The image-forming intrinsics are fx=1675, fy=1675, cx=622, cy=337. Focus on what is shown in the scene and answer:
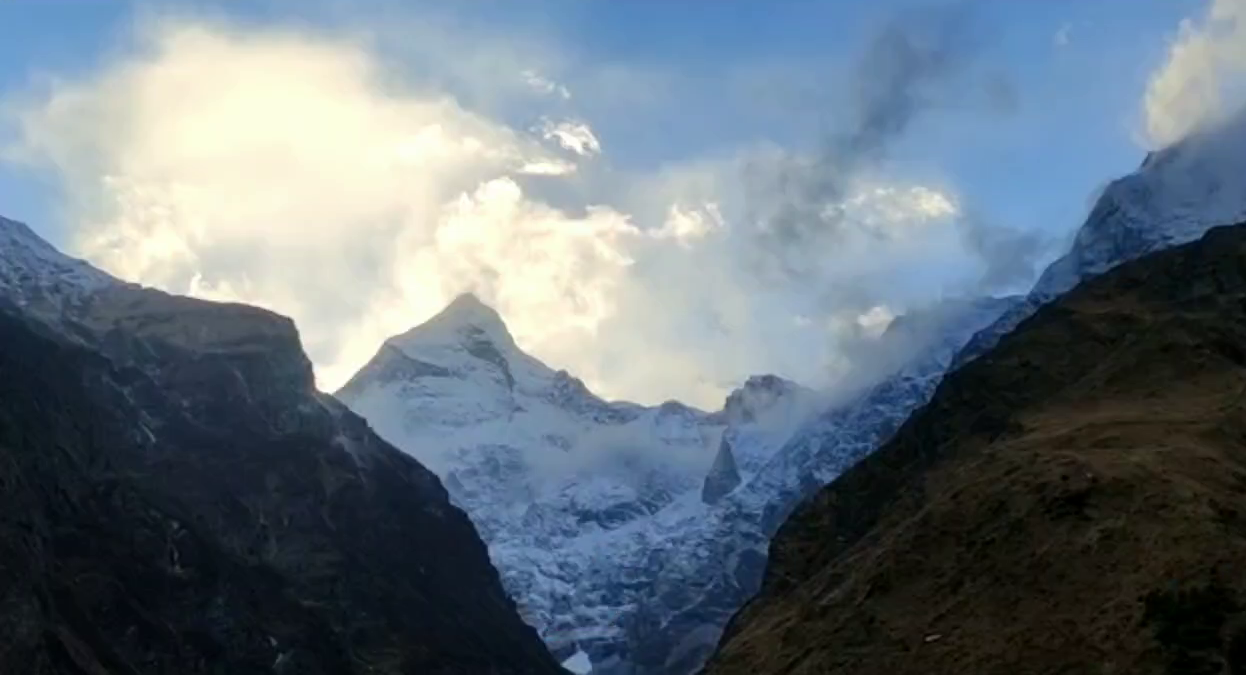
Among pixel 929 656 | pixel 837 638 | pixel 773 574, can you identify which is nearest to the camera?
pixel 929 656

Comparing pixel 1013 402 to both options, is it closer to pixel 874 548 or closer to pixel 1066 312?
pixel 1066 312

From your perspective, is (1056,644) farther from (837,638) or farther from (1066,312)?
(1066,312)

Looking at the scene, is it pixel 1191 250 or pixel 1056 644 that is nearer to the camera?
pixel 1056 644

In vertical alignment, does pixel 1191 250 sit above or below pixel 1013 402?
above

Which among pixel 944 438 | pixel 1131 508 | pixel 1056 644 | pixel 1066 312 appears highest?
pixel 1066 312

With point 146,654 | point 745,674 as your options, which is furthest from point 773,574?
point 146,654

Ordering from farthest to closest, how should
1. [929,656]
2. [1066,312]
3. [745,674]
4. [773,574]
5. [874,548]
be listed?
[1066,312] → [773,574] → [874,548] → [745,674] → [929,656]
